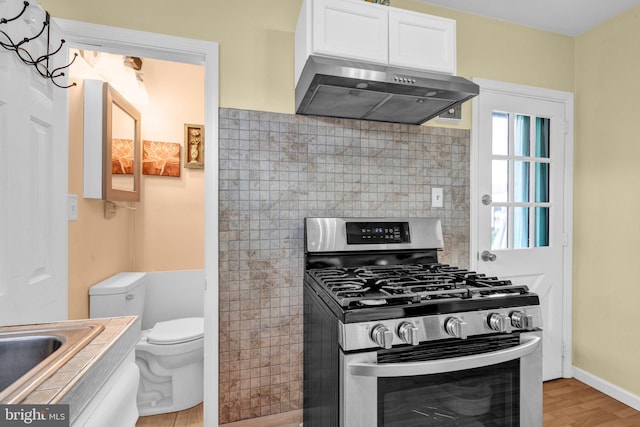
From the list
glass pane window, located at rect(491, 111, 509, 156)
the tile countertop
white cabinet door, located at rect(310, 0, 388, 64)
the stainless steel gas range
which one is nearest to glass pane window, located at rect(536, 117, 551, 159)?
glass pane window, located at rect(491, 111, 509, 156)

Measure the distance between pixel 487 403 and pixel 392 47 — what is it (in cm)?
154

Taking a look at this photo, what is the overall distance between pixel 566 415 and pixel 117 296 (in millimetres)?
2783

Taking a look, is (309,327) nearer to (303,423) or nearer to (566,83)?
(303,423)

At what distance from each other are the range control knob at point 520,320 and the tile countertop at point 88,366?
129cm

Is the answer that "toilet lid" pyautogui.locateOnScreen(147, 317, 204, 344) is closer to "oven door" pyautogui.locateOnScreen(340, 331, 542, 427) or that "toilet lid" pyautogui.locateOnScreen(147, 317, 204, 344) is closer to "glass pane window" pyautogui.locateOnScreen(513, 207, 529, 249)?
"oven door" pyautogui.locateOnScreen(340, 331, 542, 427)

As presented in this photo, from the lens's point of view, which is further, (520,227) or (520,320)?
(520,227)

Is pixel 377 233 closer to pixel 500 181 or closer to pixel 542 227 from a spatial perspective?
pixel 500 181

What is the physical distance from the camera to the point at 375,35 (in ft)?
5.01

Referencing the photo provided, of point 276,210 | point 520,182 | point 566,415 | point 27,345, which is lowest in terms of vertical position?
point 566,415

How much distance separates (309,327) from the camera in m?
1.67

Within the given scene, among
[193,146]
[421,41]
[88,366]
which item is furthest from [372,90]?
[193,146]

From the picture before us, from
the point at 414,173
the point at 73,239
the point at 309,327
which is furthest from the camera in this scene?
the point at 414,173

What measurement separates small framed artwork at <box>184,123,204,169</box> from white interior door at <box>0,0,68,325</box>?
136 centimetres

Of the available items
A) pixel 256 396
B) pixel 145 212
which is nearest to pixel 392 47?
pixel 256 396
